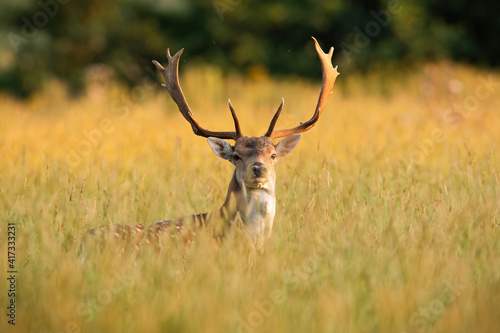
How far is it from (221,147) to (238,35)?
15.1m

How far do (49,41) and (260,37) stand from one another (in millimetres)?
5603

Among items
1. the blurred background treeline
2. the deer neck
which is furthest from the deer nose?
the blurred background treeline

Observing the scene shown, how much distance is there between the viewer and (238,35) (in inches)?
768

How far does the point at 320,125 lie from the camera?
9.31 m

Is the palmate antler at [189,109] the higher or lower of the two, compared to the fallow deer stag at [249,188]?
higher

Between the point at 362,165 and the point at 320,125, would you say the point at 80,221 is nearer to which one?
the point at 362,165

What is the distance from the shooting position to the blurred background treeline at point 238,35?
17.6m

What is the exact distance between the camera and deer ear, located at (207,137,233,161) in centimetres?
477

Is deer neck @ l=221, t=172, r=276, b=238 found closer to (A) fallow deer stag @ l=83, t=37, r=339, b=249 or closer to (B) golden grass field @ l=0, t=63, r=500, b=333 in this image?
(A) fallow deer stag @ l=83, t=37, r=339, b=249

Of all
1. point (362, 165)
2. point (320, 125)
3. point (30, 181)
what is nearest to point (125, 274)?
point (30, 181)

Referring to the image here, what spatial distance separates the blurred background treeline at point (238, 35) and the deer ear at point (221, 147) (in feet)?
42.1

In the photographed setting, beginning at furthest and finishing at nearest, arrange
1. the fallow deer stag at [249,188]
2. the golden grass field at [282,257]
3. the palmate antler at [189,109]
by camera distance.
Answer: the palmate antler at [189,109], the fallow deer stag at [249,188], the golden grass field at [282,257]

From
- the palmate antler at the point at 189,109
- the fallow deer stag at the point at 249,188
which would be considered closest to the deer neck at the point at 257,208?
the fallow deer stag at the point at 249,188

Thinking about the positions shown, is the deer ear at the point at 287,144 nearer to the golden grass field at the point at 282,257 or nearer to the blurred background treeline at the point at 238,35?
the golden grass field at the point at 282,257
